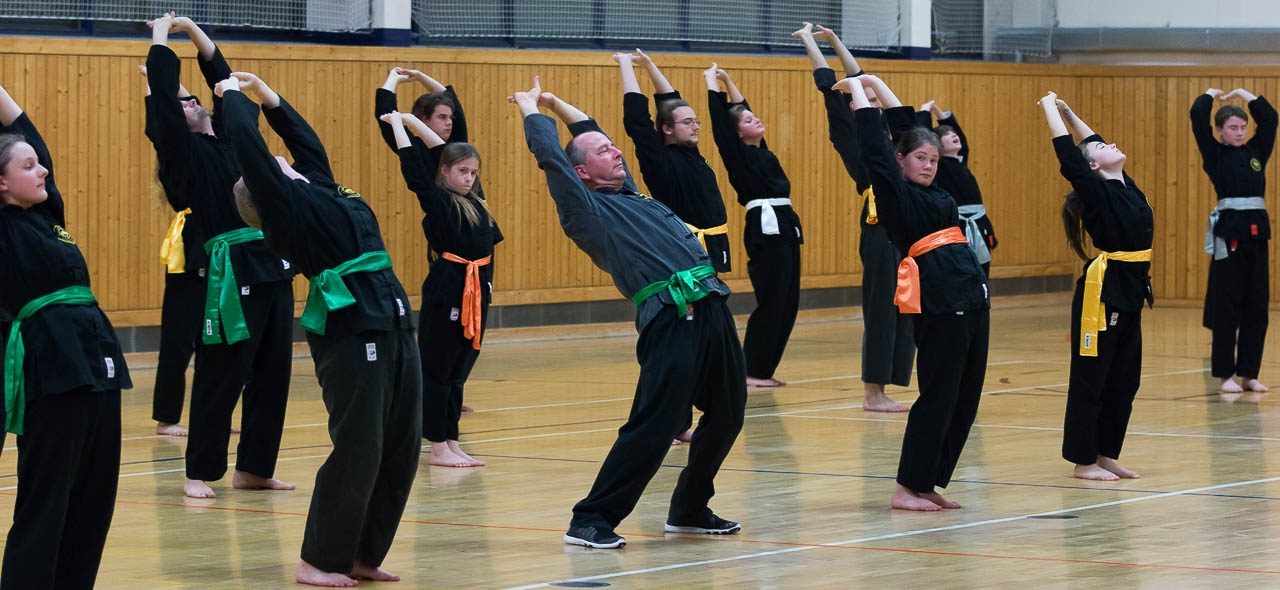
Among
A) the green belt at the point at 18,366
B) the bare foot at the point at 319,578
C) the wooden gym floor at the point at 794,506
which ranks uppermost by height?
the green belt at the point at 18,366

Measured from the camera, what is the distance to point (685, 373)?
723cm

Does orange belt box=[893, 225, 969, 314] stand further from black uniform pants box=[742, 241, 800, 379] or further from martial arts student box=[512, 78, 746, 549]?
black uniform pants box=[742, 241, 800, 379]

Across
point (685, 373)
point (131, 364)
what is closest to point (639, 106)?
point (685, 373)

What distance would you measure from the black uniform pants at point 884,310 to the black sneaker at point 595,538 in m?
5.10

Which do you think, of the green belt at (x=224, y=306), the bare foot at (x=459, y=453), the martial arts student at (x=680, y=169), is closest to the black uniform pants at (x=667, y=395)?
the green belt at (x=224, y=306)

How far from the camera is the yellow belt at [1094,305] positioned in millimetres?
9062

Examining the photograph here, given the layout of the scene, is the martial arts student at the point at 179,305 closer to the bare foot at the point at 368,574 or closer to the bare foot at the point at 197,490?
the bare foot at the point at 197,490

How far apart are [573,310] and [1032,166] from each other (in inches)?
258

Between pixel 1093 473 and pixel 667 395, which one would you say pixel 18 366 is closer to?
pixel 667 395

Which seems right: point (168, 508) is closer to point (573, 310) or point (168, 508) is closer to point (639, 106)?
point (639, 106)

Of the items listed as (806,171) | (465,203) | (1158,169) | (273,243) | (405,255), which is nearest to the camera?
(273,243)

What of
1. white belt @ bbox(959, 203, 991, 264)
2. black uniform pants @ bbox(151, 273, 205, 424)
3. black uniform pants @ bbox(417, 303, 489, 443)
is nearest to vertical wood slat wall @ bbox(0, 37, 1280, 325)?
black uniform pants @ bbox(151, 273, 205, 424)

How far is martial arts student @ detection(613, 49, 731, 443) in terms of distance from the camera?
10.8 m

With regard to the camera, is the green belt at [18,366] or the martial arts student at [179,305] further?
the martial arts student at [179,305]
